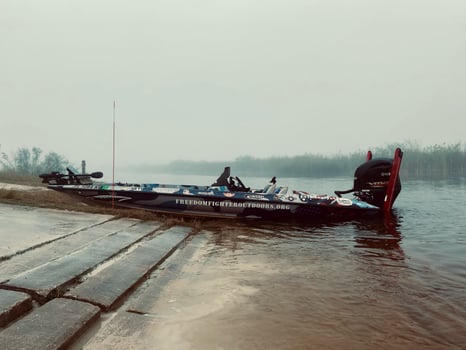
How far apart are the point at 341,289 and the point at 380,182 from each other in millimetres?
10286

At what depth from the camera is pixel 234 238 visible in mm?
8969

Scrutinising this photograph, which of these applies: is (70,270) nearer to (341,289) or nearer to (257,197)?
(341,289)

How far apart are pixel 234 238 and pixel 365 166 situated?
8066 millimetres

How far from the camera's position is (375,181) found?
14211 mm

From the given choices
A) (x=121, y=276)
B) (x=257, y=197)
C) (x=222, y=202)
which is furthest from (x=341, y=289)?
(x=222, y=202)

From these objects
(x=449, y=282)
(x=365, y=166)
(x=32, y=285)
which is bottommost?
(x=449, y=282)

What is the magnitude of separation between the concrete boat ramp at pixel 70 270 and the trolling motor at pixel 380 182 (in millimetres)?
8630

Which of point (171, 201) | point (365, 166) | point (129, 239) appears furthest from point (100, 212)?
point (365, 166)

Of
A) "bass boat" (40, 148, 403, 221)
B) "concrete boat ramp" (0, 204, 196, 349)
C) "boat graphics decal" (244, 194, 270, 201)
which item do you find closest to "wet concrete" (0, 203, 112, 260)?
"concrete boat ramp" (0, 204, 196, 349)

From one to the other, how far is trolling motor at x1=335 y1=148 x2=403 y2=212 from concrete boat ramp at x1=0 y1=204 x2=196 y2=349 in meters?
8.63

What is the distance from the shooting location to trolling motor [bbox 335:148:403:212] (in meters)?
13.8

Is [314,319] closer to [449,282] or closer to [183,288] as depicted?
[183,288]

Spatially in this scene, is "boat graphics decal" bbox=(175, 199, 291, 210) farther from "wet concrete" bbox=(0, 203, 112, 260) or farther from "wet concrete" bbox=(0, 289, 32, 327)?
"wet concrete" bbox=(0, 289, 32, 327)

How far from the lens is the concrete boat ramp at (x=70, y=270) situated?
315 centimetres
